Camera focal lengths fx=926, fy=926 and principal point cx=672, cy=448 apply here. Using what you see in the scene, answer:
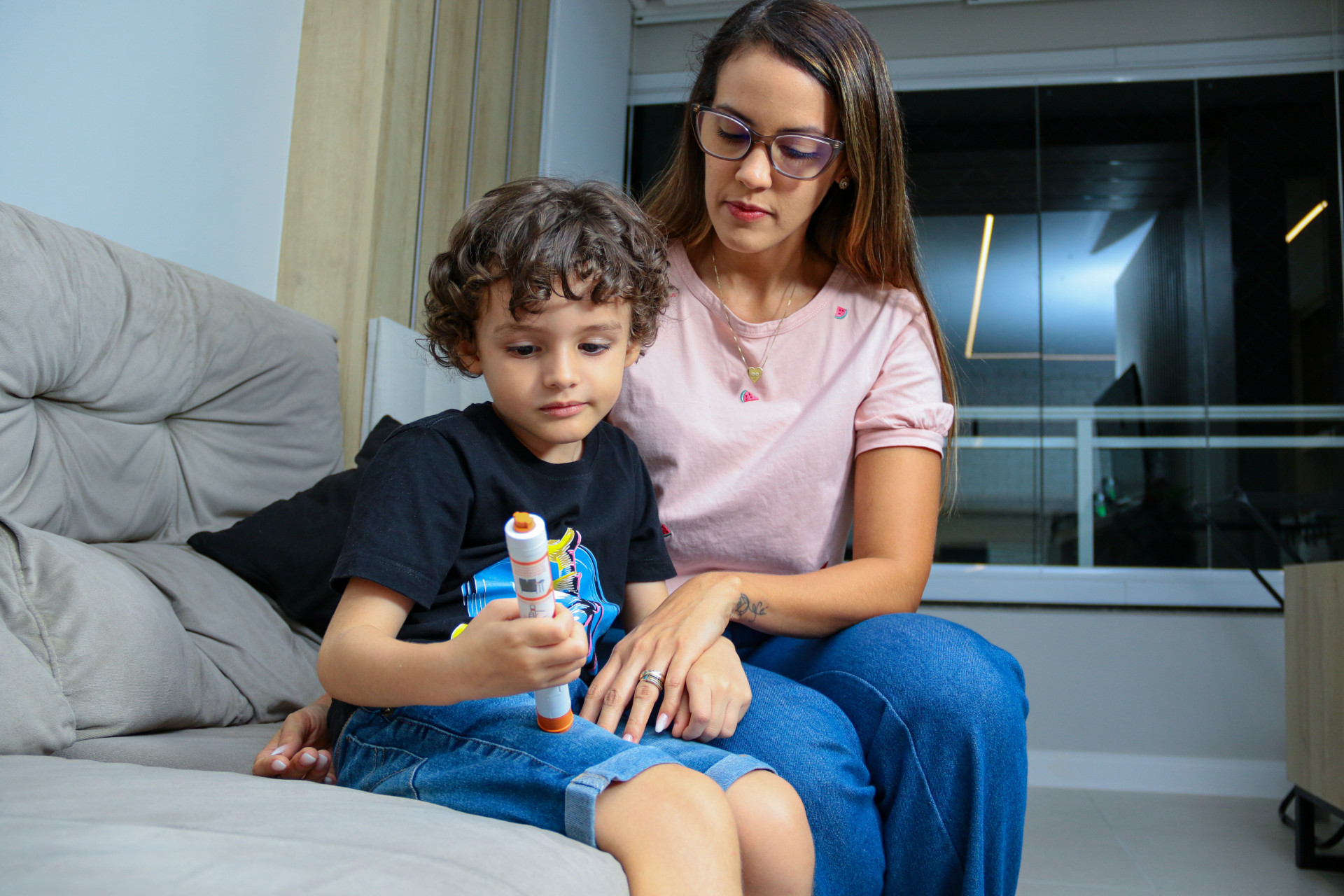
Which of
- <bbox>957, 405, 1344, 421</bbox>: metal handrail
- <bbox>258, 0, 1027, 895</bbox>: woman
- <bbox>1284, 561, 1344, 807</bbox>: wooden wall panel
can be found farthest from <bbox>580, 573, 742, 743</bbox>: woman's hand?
<bbox>957, 405, 1344, 421</bbox>: metal handrail

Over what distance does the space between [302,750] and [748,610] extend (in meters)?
0.51

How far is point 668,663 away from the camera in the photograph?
36.7 inches

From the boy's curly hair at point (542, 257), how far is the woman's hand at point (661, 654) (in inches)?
12.5

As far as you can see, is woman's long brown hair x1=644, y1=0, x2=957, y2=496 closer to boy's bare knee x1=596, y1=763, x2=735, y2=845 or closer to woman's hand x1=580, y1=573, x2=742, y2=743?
woman's hand x1=580, y1=573, x2=742, y2=743

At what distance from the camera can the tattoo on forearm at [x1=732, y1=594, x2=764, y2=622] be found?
109 cm

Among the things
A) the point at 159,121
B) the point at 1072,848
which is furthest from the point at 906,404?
the point at 1072,848

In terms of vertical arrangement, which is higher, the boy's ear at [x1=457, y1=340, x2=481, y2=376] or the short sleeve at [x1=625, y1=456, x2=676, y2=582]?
the boy's ear at [x1=457, y1=340, x2=481, y2=376]

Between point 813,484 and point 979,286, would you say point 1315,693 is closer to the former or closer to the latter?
point 813,484

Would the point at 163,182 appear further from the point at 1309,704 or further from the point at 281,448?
the point at 1309,704

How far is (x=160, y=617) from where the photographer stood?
119 centimetres

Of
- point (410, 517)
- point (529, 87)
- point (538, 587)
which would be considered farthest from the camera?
point (529, 87)

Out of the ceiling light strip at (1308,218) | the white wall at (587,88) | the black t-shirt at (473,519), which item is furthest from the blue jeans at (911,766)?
the ceiling light strip at (1308,218)

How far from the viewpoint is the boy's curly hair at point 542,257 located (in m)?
0.94

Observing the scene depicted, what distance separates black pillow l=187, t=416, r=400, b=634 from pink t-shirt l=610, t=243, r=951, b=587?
0.53 meters
